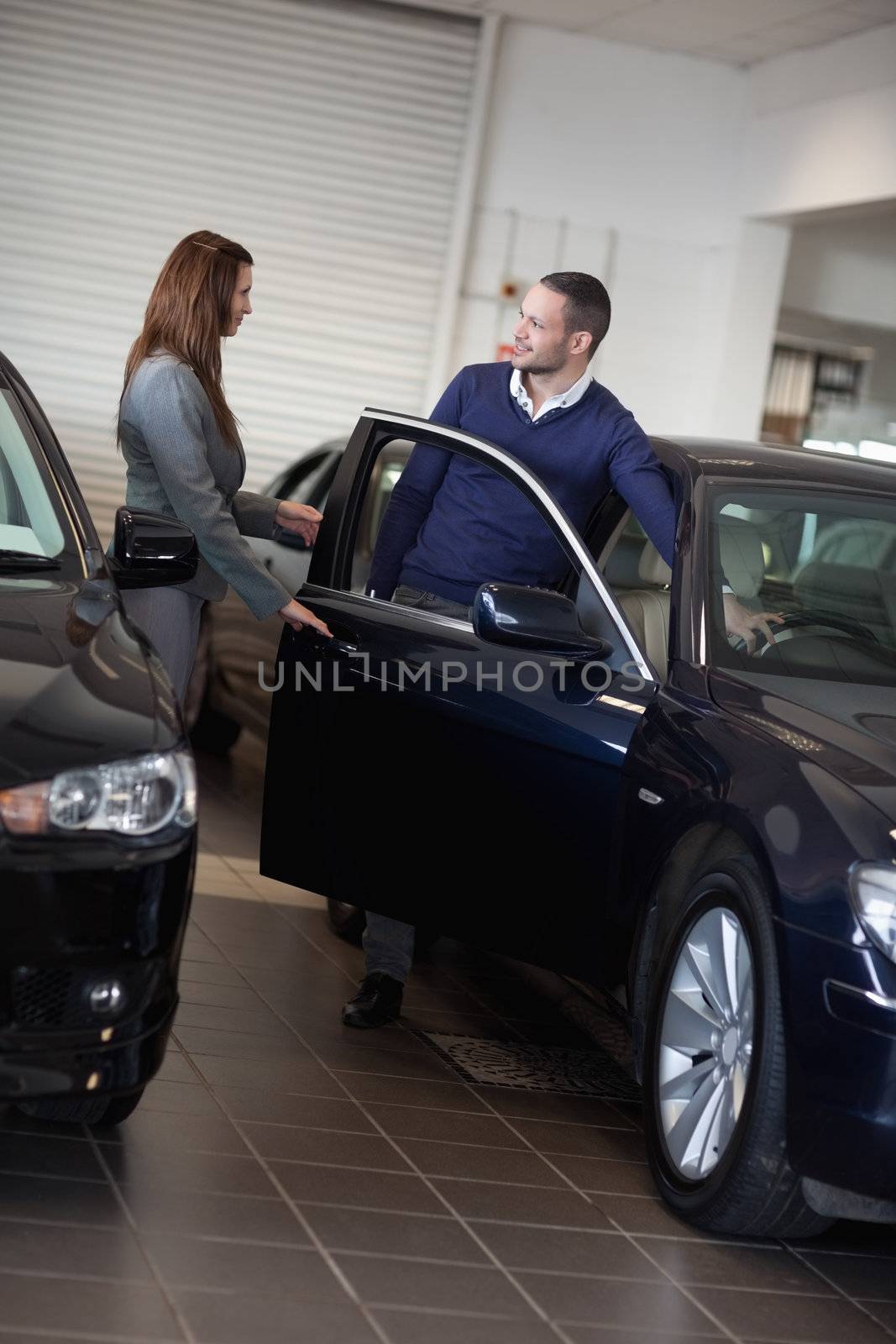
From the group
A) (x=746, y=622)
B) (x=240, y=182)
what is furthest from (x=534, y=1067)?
(x=240, y=182)

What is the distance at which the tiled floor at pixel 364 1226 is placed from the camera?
106 inches

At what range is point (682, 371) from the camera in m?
11.4

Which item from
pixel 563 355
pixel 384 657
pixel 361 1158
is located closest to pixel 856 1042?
pixel 361 1158

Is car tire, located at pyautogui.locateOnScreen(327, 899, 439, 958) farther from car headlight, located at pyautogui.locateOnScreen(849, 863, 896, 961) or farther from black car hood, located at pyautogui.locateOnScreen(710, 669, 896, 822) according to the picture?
car headlight, located at pyautogui.locateOnScreen(849, 863, 896, 961)

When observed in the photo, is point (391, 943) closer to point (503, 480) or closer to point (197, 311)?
point (503, 480)

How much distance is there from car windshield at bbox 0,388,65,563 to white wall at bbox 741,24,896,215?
257 inches

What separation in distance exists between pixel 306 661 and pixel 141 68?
7.42 m

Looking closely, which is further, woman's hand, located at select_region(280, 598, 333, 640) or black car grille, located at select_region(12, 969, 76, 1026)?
woman's hand, located at select_region(280, 598, 333, 640)

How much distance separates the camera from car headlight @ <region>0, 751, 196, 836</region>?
8.74 feet

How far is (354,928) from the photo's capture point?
5.22 metres

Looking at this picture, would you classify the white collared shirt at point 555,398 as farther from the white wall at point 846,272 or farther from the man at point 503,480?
the white wall at point 846,272

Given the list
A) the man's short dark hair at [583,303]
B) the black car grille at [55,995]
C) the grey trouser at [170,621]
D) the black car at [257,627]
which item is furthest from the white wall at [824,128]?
the black car grille at [55,995]

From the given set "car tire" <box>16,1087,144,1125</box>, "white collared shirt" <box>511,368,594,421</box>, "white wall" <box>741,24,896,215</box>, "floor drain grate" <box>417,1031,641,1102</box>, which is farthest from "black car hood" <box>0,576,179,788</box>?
"white wall" <box>741,24,896,215</box>

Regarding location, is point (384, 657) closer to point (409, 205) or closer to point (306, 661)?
point (306, 661)
